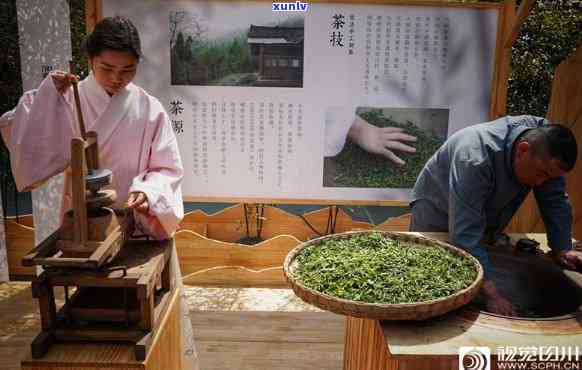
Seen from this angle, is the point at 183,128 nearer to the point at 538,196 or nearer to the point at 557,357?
the point at 538,196

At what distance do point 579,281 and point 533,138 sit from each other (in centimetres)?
69

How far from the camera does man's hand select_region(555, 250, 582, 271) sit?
2368 mm

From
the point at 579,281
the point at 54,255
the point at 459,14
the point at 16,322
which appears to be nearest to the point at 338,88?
the point at 459,14

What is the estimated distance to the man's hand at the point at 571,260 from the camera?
7.77ft

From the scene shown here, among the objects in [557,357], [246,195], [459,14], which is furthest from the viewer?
[246,195]

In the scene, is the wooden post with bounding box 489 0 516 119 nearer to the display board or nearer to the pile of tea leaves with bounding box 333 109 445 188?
the display board

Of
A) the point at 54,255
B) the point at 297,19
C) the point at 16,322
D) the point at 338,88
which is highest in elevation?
the point at 297,19

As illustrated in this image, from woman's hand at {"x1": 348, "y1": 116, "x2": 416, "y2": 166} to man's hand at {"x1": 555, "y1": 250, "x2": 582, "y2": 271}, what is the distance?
210 centimetres

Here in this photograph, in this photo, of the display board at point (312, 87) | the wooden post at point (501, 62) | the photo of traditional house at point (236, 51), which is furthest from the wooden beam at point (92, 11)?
the wooden post at point (501, 62)

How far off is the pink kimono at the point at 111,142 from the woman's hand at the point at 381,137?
91.3 inches

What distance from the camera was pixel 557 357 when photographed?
1697mm

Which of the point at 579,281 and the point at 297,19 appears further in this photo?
the point at 297,19

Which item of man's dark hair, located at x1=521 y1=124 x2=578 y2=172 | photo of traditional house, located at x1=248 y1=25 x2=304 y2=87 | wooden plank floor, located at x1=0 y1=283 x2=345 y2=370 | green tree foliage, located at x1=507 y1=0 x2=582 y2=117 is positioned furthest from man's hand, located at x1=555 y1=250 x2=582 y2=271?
green tree foliage, located at x1=507 y1=0 x2=582 y2=117

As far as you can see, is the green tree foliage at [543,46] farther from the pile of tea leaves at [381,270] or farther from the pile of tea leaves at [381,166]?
the pile of tea leaves at [381,270]
